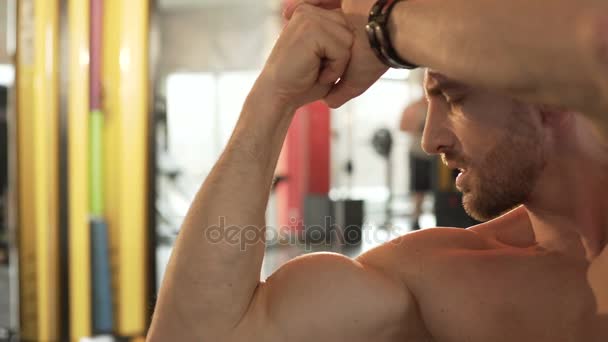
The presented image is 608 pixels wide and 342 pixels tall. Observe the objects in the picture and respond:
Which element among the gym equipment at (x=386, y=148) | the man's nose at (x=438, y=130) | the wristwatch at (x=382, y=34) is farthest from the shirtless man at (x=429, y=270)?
the gym equipment at (x=386, y=148)

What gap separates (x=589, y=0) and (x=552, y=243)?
59 centimetres

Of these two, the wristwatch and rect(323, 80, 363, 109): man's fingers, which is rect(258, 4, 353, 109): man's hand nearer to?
rect(323, 80, 363, 109): man's fingers

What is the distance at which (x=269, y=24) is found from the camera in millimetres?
4555

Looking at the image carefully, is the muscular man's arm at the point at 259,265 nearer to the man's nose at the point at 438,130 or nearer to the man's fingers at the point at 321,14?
the man's fingers at the point at 321,14

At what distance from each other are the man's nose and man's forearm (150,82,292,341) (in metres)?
0.24

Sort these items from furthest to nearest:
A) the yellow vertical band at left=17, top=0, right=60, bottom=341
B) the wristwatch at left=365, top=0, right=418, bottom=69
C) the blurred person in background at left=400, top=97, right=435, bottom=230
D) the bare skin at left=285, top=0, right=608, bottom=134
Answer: the blurred person in background at left=400, top=97, right=435, bottom=230, the yellow vertical band at left=17, top=0, right=60, bottom=341, the wristwatch at left=365, top=0, right=418, bottom=69, the bare skin at left=285, top=0, right=608, bottom=134

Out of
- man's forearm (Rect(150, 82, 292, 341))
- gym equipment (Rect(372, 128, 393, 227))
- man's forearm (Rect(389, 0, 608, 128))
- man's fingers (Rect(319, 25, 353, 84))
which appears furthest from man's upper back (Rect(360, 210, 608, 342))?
gym equipment (Rect(372, 128, 393, 227))

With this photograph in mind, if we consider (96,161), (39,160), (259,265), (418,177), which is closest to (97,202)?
(96,161)

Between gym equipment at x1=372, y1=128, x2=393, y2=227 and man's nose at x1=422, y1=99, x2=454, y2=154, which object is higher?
man's nose at x1=422, y1=99, x2=454, y2=154

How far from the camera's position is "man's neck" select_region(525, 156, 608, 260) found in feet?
3.01

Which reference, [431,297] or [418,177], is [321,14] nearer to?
[431,297]

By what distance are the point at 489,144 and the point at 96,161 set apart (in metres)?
2.20

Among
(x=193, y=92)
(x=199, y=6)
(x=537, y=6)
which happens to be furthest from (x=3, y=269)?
(x=537, y=6)

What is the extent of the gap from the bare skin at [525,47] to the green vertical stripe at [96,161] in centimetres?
233
